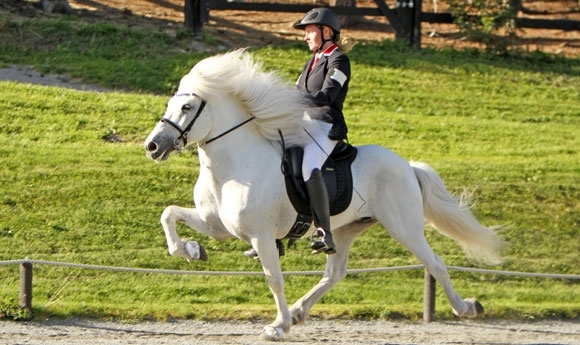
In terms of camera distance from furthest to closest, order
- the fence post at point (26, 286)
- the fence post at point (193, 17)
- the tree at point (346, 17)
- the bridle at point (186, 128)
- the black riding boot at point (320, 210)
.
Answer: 1. the tree at point (346, 17)
2. the fence post at point (193, 17)
3. the fence post at point (26, 286)
4. the black riding boot at point (320, 210)
5. the bridle at point (186, 128)

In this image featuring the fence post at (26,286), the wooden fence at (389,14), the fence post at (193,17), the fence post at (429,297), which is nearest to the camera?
the fence post at (26,286)

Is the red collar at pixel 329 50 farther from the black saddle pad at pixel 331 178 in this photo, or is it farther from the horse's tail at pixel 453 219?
the horse's tail at pixel 453 219

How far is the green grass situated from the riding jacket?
8.11 feet

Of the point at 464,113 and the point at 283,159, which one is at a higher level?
the point at 283,159

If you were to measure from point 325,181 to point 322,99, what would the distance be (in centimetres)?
64

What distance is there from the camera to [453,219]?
985 centimetres

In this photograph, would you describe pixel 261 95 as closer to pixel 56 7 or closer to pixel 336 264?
pixel 336 264

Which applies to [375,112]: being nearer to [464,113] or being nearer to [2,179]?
[464,113]

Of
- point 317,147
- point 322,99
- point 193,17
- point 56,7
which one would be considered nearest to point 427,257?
point 317,147

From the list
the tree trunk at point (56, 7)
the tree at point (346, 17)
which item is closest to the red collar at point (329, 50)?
the tree trunk at point (56, 7)

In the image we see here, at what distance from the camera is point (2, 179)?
1388 centimetres

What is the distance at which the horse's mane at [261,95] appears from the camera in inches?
335

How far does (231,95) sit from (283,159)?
2.10 ft

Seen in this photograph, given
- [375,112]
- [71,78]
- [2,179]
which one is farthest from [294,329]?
→ [71,78]
